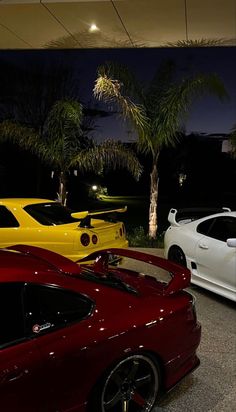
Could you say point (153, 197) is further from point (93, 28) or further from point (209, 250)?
point (209, 250)

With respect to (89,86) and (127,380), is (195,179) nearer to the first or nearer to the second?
(89,86)

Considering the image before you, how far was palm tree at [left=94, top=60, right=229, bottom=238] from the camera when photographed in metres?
9.26

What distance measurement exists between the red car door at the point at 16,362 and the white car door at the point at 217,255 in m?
3.47

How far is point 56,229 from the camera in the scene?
5730 millimetres

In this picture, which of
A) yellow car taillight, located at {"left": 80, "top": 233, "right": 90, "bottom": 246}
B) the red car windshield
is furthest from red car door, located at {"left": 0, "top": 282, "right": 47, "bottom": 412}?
the red car windshield

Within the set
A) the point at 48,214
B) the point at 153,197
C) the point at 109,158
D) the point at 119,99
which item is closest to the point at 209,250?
the point at 48,214

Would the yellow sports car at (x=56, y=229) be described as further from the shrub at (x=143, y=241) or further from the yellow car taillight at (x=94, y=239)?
the shrub at (x=143, y=241)

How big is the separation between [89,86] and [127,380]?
14112mm

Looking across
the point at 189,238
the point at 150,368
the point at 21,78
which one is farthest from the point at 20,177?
the point at 150,368

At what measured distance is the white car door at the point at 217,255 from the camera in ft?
17.1

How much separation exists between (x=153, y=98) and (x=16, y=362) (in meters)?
8.69

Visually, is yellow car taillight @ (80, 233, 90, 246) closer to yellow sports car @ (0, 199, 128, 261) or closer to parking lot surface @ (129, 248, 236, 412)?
yellow sports car @ (0, 199, 128, 261)

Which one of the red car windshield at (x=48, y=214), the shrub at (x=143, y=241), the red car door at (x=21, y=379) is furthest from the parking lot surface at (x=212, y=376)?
the shrub at (x=143, y=241)

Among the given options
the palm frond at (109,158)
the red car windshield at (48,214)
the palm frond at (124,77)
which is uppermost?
the palm frond at (124,77)
